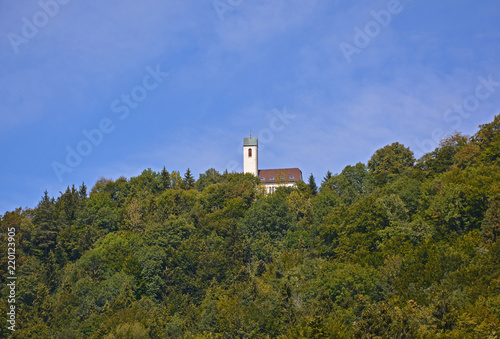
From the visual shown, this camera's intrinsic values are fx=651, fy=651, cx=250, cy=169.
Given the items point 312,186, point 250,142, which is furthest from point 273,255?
point 250,142

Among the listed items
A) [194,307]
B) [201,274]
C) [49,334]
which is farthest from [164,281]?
[49,334]

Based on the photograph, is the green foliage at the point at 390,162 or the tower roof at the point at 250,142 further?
the tower roof at the point at 250,142

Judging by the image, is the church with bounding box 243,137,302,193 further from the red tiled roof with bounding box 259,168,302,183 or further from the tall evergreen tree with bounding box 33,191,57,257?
the tall evergreen tree with bounding box 33,191,57,257

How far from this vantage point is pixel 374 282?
52.1 metres

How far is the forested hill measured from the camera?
1828 inches

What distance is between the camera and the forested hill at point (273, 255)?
46.4 m

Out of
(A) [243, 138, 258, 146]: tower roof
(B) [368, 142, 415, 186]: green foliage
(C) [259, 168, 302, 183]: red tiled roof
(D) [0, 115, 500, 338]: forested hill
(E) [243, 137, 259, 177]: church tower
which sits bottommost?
(D) [0, 115, 500, 338]: forested hill

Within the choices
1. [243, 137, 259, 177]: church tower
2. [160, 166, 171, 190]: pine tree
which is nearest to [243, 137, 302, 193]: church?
[243, 137, 259, 177]: church tower

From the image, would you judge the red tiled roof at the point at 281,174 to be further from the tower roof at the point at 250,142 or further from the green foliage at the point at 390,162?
the green foliage at the point at 390,162

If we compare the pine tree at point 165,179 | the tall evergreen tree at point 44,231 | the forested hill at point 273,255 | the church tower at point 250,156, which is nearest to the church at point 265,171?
the church tower at point 250,156

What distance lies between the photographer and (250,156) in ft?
383

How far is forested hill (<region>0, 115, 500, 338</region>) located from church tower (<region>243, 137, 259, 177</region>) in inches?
378

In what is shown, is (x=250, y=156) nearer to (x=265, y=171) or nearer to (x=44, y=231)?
(x=265, y=171)

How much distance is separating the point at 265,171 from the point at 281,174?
6089mm
